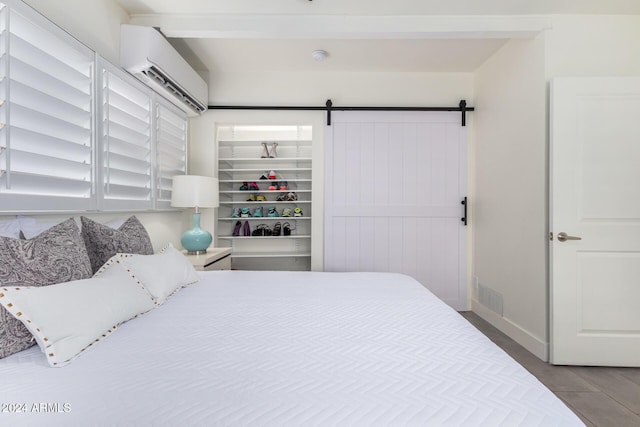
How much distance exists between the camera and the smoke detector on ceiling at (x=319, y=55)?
2738mm

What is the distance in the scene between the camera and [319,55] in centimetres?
277

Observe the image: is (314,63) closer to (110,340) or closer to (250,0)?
(250,0)

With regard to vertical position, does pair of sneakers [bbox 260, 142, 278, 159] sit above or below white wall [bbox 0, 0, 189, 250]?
below

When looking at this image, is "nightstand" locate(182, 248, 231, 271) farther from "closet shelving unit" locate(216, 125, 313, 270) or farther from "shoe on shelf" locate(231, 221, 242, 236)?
"closet shelving unit" locate(216, 125, 313, 270)

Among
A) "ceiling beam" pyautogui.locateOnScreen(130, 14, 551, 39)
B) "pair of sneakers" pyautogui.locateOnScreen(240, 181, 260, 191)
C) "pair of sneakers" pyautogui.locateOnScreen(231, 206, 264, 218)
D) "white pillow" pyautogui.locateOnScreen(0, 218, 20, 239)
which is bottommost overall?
"white pillow" pyautogui.locateOnScreen(0, 218, 20, 239)

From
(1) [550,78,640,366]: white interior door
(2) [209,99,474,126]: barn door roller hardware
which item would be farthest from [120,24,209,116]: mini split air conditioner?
(1) [550,78,640,366]: white interior door

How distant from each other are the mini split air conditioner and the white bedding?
69.3 inches

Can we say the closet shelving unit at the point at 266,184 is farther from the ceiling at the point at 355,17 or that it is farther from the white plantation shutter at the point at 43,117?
the white plantation shutter at the point at 43,117

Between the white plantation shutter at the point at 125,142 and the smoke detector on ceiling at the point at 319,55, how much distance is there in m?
1.47

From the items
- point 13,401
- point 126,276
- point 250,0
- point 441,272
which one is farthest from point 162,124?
point 441,272

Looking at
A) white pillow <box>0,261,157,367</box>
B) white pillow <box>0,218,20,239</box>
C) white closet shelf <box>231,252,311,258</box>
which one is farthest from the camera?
white closet shelf <box>231,252,311,258</box>

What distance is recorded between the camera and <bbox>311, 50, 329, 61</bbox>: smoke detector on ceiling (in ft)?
8.98

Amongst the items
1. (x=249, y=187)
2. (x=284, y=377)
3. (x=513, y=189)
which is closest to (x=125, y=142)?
(x=249, y=187)

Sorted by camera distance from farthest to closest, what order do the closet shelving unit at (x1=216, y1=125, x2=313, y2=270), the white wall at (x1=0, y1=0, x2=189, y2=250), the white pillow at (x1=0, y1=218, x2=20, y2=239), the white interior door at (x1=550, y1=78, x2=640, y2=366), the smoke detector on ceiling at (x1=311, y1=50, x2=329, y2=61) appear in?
1. the closet shelving unit at (x1=216, y1=125, x2=313, y2=270)
2. the smoke detector on ceiling at (x1=311, y1=50, x2=329, y2=61)
3. the white interior door at (x1=550, y1=78, x2=640, y2=366)
4. the white wall at (x1=0, y1=0, x2=189, y2=250)
5. the white pillow at (x1=0, y1=218, x2=20, y2=239)
